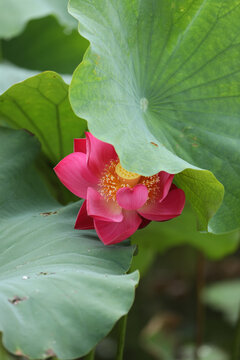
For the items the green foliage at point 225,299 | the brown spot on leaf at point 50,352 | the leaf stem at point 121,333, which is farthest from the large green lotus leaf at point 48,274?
the green foliage at point 225,299

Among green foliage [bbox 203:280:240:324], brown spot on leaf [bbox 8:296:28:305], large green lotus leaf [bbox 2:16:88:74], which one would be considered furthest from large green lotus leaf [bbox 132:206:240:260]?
brown spot on leaf [bbox 8:296:28:305]

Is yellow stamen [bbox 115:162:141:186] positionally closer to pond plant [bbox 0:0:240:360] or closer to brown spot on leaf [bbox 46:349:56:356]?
pond plant [bbox 0:0:240:360]

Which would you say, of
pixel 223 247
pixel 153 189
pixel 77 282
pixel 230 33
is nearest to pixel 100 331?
pixel 77 282

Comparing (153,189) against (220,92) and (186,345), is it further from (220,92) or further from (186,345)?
(186,345)

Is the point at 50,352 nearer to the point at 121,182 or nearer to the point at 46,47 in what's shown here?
the point at 121,182

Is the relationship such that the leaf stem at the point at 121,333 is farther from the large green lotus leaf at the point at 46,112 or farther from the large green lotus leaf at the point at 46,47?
the large green lotus leaf at the point at 46,47

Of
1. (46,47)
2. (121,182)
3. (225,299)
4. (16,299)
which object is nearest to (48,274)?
(16,299)
